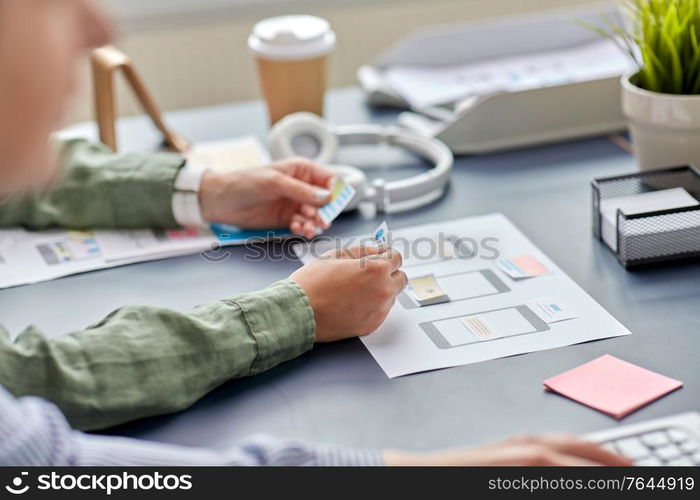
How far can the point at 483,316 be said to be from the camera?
101 centimetres

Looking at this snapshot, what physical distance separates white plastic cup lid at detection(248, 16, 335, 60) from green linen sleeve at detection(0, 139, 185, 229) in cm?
27

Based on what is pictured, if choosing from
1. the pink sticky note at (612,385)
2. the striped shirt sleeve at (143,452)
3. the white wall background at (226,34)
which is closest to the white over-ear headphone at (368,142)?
the pink sticky note at (612,385)

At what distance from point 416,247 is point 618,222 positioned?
0.80ft

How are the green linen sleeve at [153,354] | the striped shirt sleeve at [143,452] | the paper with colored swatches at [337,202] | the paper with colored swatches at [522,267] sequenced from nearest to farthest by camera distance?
the striped shirt sleeve at [143,452]
the green linen sleeve at [153,354]
the paper with colored swatches at [522,267]
the paper with colored swatches at [337,202]

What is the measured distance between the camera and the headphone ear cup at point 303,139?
4.59 ft

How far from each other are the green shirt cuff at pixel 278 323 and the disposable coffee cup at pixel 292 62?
22.6 inches

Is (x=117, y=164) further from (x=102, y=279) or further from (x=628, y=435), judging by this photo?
(x=628, y=435)

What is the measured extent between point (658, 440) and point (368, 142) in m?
0.80

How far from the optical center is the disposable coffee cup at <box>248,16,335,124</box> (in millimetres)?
1454

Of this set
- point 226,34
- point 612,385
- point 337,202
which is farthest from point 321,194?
point 226,34

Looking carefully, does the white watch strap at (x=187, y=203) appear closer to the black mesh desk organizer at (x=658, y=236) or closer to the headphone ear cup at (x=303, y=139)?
the headphone ear cup at (x=303, y=139)

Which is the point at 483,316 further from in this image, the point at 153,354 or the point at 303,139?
the point at 303,139

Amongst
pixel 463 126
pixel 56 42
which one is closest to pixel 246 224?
pixel 463 126

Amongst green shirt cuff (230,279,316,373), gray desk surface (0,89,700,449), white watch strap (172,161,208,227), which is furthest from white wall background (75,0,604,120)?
green shirt cuff (230,279,316,373)
